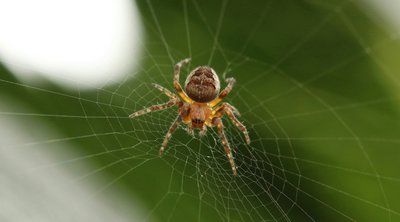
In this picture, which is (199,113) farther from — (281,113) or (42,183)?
(42,183)

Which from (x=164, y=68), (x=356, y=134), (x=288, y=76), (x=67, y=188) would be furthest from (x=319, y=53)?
(x=67, y=188)

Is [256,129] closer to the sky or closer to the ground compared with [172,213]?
closer to the sky

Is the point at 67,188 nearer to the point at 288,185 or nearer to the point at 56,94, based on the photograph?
the point at 56,94

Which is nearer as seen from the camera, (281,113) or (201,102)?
(281,113)

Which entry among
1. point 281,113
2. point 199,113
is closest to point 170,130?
point 199,113

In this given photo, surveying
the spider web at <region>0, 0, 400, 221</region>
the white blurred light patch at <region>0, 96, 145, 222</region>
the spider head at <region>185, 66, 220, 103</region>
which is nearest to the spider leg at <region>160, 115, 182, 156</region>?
the spider head at <region>185, 66, 220, 103</region>

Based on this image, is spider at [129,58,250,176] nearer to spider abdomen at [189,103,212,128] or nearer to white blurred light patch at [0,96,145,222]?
spider abdomen at [189,103,212,128]
